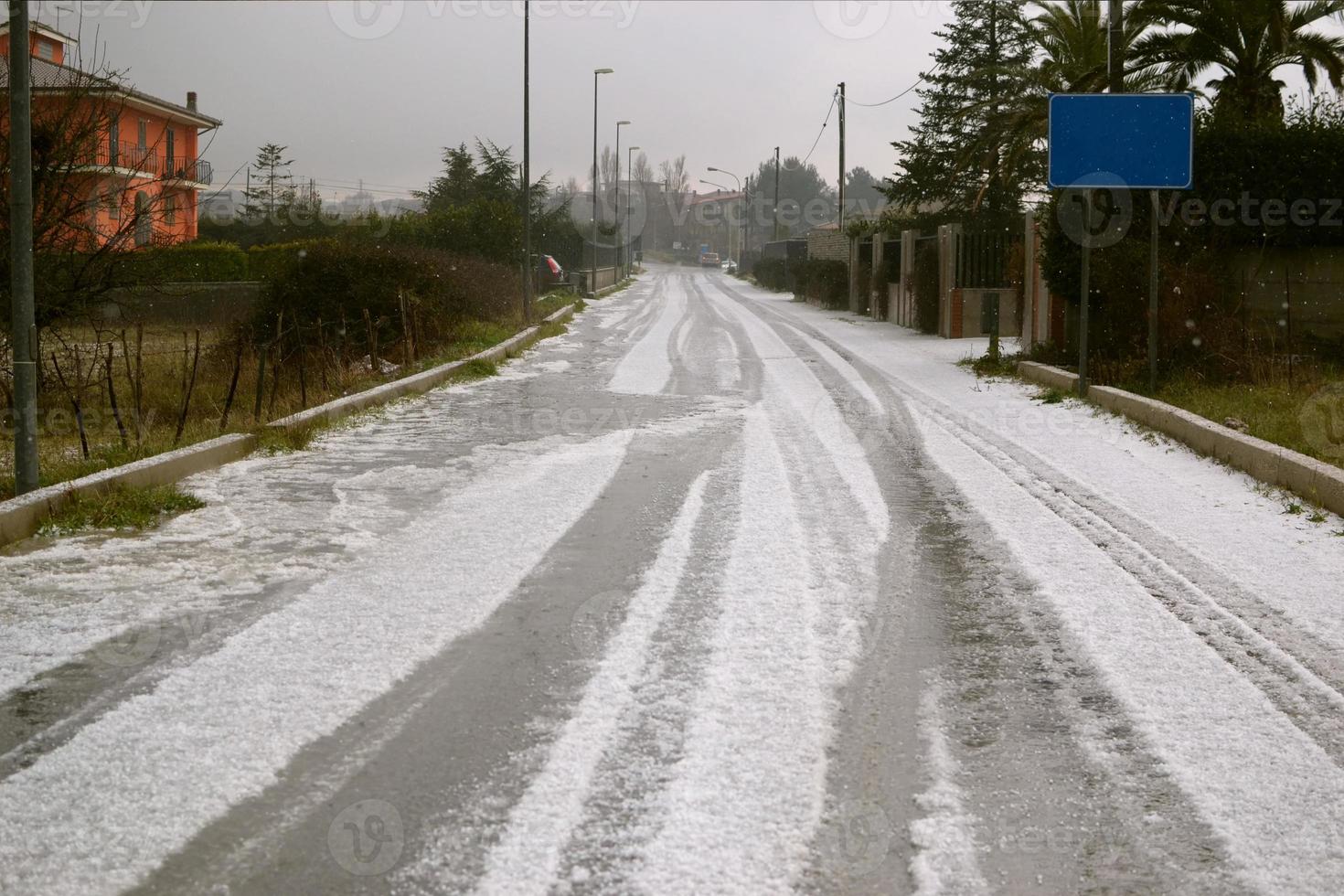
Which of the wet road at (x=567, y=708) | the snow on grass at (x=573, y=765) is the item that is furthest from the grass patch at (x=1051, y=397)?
the snow on grass at (x=573, y=765)

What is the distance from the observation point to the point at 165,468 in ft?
31.0

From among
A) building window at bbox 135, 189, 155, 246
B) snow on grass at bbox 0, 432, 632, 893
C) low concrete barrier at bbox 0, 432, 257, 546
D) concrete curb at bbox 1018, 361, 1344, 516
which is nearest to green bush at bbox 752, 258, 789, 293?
concrete curb at bbox 1018, 361, 1344, 516

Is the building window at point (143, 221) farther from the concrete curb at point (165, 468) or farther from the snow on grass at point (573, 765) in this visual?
the snow on grass at point (573, 765)

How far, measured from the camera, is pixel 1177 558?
23.9 ft

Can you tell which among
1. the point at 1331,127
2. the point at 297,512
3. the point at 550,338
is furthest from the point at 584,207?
the point at 297,512

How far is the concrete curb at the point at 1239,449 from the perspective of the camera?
347 inches

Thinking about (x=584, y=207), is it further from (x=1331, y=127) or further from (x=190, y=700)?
(x=190, y=700)

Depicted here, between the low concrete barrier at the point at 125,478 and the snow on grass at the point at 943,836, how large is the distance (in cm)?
571

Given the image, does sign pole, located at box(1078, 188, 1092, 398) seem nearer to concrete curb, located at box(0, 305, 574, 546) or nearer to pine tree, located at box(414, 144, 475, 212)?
concrete curb, located at box(0, 305, 574, 546)

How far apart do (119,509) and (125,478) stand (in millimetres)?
686

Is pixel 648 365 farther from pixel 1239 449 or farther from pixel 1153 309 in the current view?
pixel 1239 449

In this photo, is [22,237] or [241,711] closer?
[241,711]

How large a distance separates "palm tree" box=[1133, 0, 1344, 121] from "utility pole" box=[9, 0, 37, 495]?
17.0m

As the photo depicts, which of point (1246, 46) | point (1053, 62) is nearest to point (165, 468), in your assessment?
point (1246, 46)
